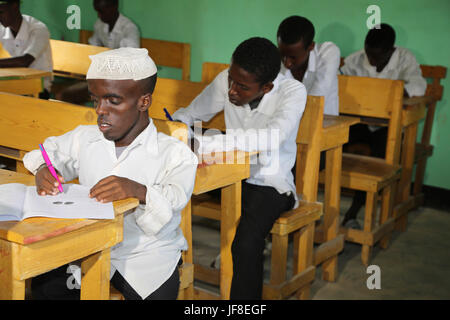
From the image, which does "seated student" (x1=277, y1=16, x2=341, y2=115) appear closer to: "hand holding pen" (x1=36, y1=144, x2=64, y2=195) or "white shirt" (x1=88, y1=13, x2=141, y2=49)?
"hand holding pen" (x1=36, y1=144, x2=64, y2=195)

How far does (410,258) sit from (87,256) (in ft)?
8.24

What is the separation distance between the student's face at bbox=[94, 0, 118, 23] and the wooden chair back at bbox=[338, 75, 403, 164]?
281 cm

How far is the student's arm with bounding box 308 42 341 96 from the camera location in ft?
11.7

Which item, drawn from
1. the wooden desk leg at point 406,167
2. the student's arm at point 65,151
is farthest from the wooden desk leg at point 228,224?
the wooden desk leg at point 406,167

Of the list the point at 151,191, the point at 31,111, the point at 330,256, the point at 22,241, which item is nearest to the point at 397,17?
the point at 330,256

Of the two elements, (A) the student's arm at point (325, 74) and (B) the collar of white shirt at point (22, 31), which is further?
(B) the collar of white shirt at point (22, 31)

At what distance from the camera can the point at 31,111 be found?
7.82ft

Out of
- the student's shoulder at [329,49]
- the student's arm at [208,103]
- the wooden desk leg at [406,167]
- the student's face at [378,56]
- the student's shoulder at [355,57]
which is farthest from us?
the student's shoulder at [355,57]

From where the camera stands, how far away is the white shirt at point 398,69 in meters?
4.19

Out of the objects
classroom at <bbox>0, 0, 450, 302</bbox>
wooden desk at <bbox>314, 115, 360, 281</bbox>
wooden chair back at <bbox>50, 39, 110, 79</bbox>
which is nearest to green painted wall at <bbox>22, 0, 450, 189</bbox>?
classroom at <bbox>0, 0, 450, 302</bbox>

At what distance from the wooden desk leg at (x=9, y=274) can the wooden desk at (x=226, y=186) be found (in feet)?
2.74

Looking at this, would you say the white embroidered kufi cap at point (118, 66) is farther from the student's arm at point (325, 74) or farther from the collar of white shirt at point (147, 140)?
the student's arm at point (325, 74)

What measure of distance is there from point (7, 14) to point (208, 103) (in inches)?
102

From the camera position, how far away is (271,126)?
8.13ft
